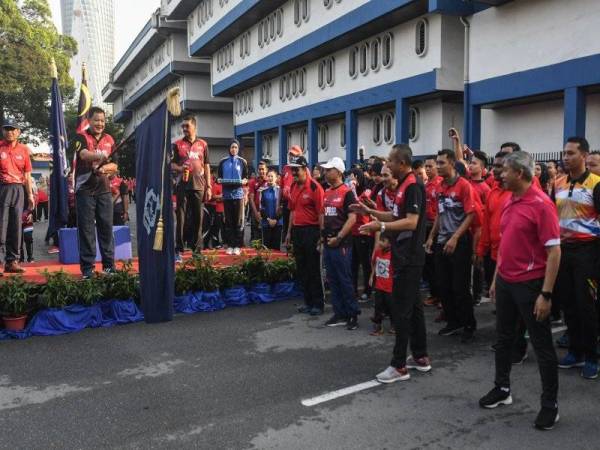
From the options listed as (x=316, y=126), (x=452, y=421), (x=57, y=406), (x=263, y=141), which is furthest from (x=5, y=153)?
(x=263, y=141)

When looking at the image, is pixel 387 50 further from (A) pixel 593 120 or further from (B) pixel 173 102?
(B) pixel 173 102

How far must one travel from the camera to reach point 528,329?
13.8 ft

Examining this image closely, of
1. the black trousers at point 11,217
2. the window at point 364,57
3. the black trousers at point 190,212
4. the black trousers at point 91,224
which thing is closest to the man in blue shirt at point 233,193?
the black trousers at point 190,212

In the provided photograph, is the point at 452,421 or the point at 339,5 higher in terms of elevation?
the point at 339,5

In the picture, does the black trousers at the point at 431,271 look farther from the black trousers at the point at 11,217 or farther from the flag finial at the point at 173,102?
the black trousers at the point at 11,217

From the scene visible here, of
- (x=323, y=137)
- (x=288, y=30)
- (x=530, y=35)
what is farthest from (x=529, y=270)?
(x=323, y=137)

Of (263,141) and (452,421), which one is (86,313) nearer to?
(452,421)

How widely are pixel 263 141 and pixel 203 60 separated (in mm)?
11383

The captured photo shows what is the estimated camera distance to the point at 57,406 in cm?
458

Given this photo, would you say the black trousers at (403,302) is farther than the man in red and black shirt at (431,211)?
No

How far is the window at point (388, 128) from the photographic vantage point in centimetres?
2442

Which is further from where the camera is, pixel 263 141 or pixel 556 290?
pixel 263 141

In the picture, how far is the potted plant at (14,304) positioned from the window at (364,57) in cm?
1903

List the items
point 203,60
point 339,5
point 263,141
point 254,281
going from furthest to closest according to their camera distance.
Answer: point 203,60 → point 263,141 → point 339,5 → point 254,281
